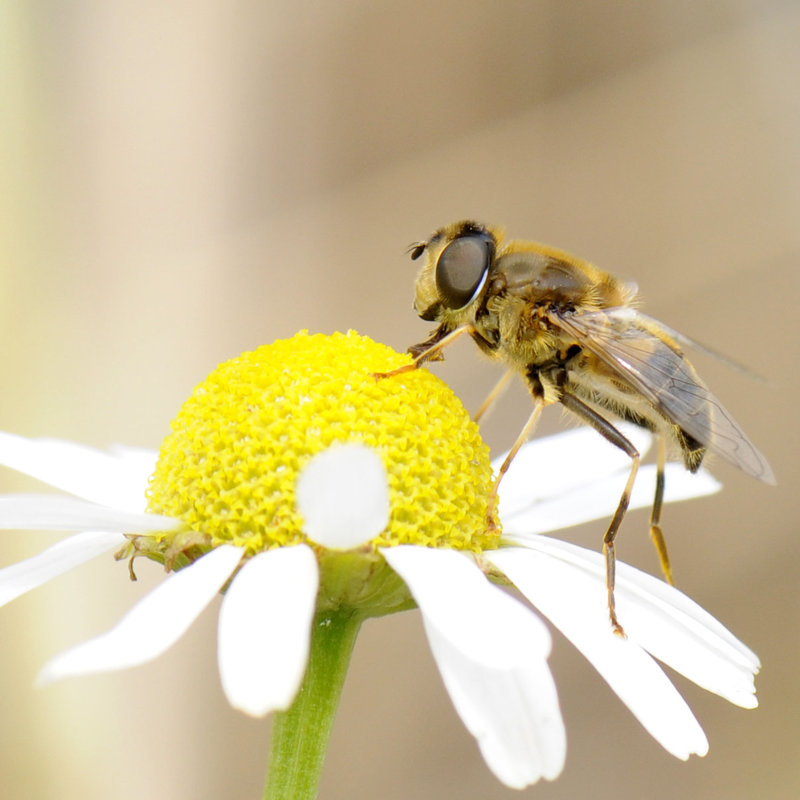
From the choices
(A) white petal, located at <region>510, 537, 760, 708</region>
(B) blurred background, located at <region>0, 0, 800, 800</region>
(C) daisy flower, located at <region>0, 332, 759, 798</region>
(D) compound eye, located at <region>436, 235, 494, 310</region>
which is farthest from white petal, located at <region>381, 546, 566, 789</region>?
(B) blurred background, located at <region>0, 0, 800, 800</region>

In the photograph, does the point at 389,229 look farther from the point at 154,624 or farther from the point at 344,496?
the point at 154,624

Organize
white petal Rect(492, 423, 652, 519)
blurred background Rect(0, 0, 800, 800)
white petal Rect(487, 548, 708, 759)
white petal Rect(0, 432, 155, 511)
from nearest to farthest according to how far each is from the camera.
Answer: white petal Rect(487, 548, 708, 759) → white petal Rect(0, 432, 155, 511) → white petal Rect(492, 423, 652, 519) → blurred background Rect(0, 0, 800, 800)

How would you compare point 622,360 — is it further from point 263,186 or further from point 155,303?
point 263,186

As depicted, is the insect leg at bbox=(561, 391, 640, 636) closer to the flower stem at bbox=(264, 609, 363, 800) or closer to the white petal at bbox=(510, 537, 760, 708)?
the white petal at bbox=(510, 537, 760, 708)

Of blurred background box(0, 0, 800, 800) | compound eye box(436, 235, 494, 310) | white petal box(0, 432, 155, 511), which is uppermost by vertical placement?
blurred background box(0, 0, 800, 800)

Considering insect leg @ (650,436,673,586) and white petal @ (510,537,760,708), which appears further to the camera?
insect leg @ (650,436,673,586)

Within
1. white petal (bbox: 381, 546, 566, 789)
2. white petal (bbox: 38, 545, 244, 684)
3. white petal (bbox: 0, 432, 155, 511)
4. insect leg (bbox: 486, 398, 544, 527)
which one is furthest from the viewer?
white petal (bbox: 0, 432, 155, 511)

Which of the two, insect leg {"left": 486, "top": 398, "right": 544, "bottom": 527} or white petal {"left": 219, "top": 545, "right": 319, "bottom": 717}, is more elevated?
insect leg {"left": 486, "top": 398, "right": 544, "bottom": 527}
